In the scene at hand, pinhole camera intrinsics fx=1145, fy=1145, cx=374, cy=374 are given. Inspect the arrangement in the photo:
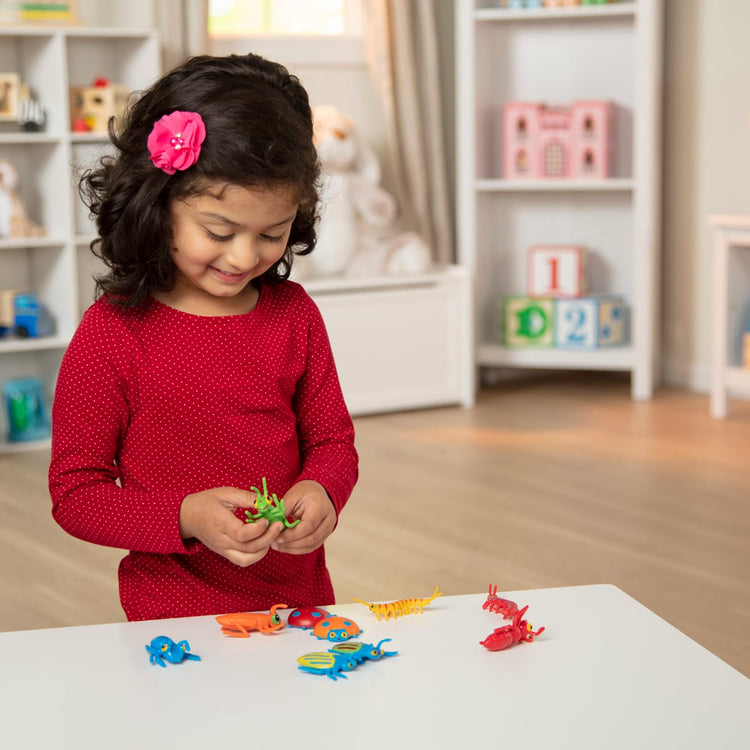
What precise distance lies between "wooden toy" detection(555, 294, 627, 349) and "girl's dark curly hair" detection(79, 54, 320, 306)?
299 centimetres

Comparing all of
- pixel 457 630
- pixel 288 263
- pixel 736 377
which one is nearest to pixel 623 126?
pixel 736 377

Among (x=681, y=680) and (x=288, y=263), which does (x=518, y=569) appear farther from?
(x=681, y=680)

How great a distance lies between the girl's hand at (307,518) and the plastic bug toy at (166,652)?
0.15 meters

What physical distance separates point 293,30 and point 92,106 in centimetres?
95

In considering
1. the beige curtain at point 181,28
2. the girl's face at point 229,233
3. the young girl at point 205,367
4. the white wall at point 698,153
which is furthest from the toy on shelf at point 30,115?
the girl's face at point 229,233

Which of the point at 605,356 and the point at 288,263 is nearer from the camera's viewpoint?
the point at 288,263

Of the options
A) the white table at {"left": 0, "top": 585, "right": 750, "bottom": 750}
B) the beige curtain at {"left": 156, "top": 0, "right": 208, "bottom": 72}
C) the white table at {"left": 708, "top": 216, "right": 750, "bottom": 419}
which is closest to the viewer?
the white table at {"left": 0, "top": 585, "right": 750, "bottom": 750}

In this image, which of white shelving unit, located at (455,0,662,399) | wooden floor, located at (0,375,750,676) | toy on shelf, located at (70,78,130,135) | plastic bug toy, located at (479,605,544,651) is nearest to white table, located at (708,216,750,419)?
wooden floor, located at (0,375,750,676)

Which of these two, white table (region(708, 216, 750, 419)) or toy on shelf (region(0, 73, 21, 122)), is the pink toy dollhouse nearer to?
white table (region(708, 216, 750, 419))

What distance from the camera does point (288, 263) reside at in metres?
1.14

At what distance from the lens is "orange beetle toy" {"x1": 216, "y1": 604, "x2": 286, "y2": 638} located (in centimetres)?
83

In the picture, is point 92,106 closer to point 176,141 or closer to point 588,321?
point 588,321

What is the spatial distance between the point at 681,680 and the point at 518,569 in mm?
1544

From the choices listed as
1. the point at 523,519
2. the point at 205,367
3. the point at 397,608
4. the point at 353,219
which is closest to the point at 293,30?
the point at 353,219
